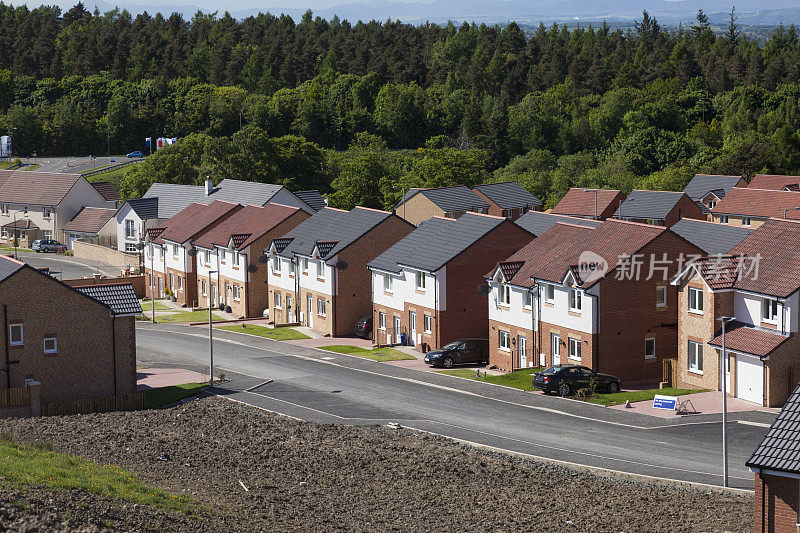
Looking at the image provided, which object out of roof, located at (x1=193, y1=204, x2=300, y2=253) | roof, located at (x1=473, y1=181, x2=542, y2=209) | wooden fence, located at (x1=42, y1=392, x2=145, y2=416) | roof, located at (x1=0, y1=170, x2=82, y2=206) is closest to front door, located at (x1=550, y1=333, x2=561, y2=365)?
wooden fence, located at (x1=42, y1=392, x2=145, y2=416)

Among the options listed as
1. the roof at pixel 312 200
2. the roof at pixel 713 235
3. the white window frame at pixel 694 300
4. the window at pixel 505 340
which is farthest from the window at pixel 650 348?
the roof at pixel 312 200

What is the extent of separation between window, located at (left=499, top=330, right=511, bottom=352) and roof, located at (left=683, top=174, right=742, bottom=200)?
196ft

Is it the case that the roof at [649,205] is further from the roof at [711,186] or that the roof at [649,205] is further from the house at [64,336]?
the house at [64,336]

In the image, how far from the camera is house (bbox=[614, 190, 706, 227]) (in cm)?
9825

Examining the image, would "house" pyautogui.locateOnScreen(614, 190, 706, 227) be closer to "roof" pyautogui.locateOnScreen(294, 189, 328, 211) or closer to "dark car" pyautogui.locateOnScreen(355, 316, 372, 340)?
"roof" pyautogui.locateOnScreen(294, 189, 328, 211)

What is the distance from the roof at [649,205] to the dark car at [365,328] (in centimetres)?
3574

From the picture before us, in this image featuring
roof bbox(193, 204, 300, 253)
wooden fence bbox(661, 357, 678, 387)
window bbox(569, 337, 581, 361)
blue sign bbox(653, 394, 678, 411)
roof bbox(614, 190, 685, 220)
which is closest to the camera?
blue sign bbox(653, 394, 678, 411)

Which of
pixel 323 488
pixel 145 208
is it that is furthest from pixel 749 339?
pixel 145 208

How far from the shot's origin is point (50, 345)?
5091cm

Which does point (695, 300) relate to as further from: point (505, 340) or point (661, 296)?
point (505, 340)

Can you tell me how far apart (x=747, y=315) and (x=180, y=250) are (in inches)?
2086

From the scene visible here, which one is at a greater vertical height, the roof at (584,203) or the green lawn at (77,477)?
the roof at (584,203)

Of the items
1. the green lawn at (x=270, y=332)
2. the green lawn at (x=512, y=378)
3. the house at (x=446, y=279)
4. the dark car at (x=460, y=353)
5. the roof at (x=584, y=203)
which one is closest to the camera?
the green lawn at (x=512, y=378)

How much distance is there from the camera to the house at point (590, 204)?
104 meters
